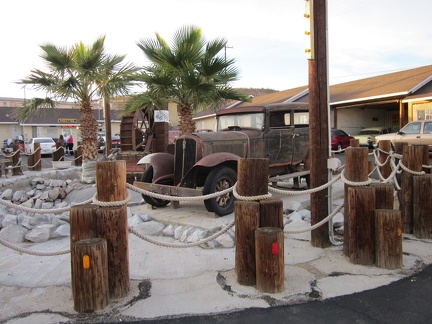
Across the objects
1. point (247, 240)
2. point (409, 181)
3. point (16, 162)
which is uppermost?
point (16, 162)

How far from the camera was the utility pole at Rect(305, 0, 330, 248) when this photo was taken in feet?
14.9

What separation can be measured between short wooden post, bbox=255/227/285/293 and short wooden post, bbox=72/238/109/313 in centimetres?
132

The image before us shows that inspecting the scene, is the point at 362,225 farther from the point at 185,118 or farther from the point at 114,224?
the point at 185,118

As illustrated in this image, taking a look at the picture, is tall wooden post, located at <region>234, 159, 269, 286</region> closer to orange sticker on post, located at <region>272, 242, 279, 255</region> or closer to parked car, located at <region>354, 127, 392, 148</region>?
orange sticker on post, located at <region>272, 242, 279, 255</region>

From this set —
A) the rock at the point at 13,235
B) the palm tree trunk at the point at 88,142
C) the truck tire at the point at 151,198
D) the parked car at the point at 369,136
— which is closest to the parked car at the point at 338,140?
the parked car at the point at 369,136

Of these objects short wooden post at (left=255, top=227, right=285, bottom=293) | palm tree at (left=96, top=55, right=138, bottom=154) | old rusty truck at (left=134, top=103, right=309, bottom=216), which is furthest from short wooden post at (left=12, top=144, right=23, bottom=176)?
short wooden post at (left=255, top=227, right=285, bottom=293)

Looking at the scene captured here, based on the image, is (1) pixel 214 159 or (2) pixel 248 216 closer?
(2) pixel 248 216

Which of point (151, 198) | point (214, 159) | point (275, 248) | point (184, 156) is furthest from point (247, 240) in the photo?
point (151, 198)

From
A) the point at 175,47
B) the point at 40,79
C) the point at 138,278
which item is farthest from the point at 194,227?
the point at 40,79

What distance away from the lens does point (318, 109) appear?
15.1 ft

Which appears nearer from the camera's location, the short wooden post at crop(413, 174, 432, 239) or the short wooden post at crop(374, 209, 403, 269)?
the short wooden post at crop(374, 209, 403, 269)

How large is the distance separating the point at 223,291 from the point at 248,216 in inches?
27.9

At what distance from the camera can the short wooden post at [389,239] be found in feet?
12.6

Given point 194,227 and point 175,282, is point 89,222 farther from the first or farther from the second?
point 194,227
